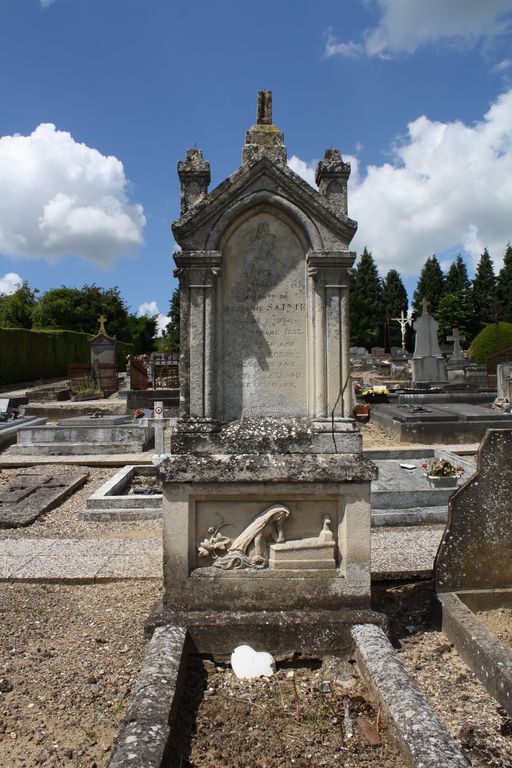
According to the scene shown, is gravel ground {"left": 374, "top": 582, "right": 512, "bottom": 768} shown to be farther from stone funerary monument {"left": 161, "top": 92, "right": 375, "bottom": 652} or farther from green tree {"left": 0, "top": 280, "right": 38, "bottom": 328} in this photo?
green tree {"left": 0, "top": 280, "right": 38, "bottom": 328}

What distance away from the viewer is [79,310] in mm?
53406

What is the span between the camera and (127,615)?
13.2ft

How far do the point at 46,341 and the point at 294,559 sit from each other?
35.1 metres

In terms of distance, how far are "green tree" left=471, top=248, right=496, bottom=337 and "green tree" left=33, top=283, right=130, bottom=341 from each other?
4217 cm

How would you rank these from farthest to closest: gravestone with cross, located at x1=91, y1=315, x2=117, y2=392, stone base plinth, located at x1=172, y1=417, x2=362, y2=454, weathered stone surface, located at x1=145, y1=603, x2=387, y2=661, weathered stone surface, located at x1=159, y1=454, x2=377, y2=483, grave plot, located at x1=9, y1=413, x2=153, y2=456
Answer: gravestone with cross, located at x1=91, y1=315, x2=117, y2=392
grave plot, located at x1=9, y1=413, x2=153, y2=456
stone base plinth, located at x1=172, y1=417, x2=362, y2=454
weathered stone surface, located at x1=159, y1=454, x2=377, y2=483
weathered stone surface, located at x1=145, y1=603, x2=387, y2=661

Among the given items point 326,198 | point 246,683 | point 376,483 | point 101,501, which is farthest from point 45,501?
point 326,198

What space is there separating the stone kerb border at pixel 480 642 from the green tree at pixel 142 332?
5565 cm

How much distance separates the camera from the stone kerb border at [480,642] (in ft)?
9.46

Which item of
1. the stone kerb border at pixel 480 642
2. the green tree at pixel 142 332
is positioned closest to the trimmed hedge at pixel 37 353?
the green tree at pixel 142 332

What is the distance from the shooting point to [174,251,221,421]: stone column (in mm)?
3684

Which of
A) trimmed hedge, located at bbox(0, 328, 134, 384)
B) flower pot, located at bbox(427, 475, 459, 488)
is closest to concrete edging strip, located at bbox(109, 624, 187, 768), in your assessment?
flower pot, located at bbox(427, 475, 459, 488)

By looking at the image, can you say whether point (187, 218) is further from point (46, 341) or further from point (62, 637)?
point (46, 341)

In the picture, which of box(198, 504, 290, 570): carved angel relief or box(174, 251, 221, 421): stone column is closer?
box(198, 504, 290, 570): carved angel relief

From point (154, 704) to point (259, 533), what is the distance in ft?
4.21
